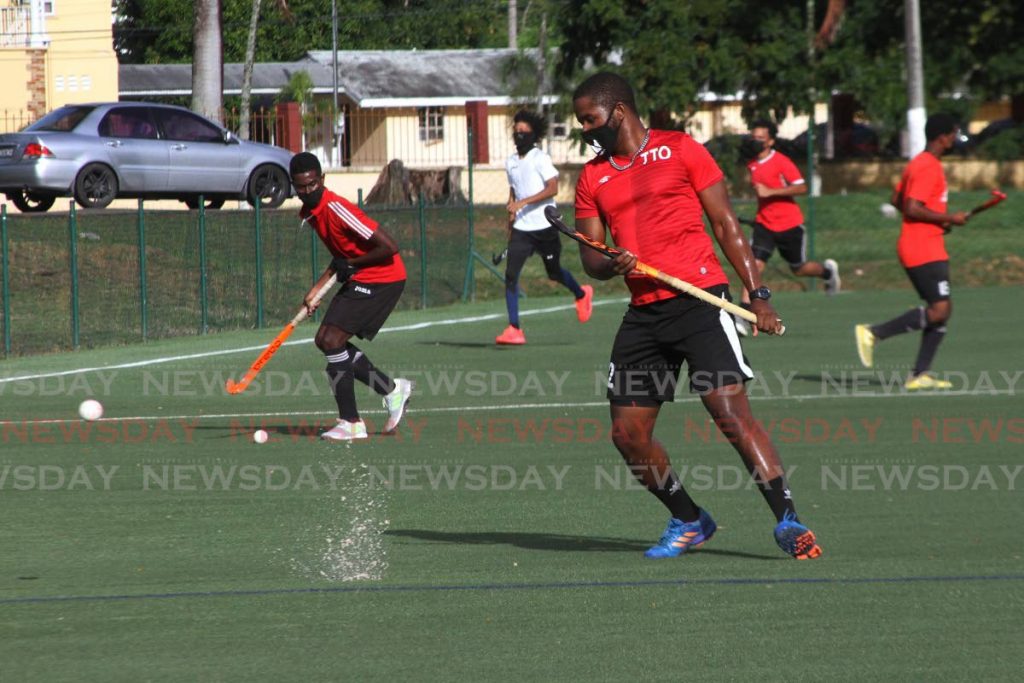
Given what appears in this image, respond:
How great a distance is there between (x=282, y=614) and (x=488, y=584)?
84 cm

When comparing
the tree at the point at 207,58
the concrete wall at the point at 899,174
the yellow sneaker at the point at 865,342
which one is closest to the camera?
the yellow sneaker at the point at 865,342

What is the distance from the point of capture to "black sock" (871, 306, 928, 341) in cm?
1259

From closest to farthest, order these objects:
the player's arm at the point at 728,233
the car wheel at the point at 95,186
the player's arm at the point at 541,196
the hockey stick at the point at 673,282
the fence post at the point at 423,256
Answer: the hockey stick at the point at 673,282 → the player's arm at the point at 728,233 → the player's arm at the point at 541,196 → the fence post at the point at 423,256 → the car wheel at the point at 95,186

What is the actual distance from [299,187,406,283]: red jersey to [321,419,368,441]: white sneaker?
89 cm

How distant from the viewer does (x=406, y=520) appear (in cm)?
802

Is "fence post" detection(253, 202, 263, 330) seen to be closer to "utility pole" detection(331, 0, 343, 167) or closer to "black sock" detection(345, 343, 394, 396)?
"black sock" detection(345, 343, 394, 396)

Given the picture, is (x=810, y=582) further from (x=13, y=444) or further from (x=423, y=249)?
(x=423, y=249)

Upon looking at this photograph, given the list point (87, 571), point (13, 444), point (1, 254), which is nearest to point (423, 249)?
point (1, 254)

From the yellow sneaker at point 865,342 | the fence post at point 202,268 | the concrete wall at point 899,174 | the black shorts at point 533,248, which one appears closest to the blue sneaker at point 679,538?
the yellow sneaker at point 865,342

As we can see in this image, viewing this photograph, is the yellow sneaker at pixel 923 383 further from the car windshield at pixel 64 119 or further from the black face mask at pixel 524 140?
the car windshield at pixel 64 119

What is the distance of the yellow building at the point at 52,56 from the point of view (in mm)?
36344

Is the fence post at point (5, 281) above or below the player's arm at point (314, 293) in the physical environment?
below

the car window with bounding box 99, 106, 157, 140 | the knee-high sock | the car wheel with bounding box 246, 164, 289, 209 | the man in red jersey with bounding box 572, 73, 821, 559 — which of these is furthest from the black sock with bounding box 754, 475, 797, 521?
the car wheel with bounding box 246, 164, 289, 209

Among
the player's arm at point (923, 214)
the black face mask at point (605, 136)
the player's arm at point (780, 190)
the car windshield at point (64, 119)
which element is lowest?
the player's arm at point (780, 190)
